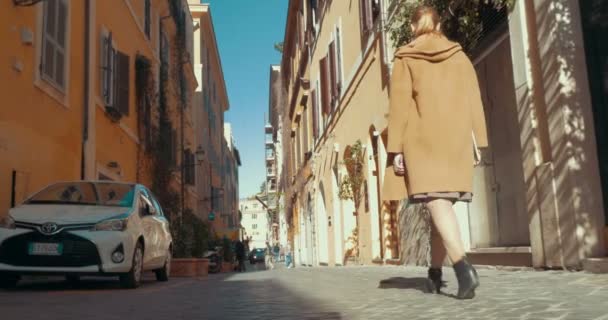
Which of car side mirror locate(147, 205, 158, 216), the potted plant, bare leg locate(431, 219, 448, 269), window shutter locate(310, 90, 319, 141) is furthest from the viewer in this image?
window shutter locate(310, 90, 319, 141)

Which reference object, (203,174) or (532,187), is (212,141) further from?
(532,187)

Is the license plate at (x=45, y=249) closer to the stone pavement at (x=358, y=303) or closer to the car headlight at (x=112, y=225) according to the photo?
the car headlight at (x=112, y=225)

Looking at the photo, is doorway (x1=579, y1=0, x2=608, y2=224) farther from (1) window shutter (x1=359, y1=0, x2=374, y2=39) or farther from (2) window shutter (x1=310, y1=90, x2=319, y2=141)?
(2) window shutter (x1=310, y1=90, x2=319, y2=141)

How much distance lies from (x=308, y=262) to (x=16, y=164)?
20.2 m

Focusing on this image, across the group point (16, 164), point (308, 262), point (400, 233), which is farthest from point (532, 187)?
point (308, 262)

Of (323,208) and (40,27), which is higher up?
(40,27)

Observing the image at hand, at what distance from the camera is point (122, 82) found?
1520 centimetres

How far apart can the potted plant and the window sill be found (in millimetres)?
3716

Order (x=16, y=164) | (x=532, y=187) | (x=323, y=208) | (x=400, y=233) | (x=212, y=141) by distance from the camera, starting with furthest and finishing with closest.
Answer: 1. (x=212, y=141)
2. (x=323, y=208)
3. (x=400, y=233)
4. (x=16, y=164)
5. (x=532, y=187)

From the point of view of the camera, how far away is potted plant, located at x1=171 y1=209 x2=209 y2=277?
44.0 feet

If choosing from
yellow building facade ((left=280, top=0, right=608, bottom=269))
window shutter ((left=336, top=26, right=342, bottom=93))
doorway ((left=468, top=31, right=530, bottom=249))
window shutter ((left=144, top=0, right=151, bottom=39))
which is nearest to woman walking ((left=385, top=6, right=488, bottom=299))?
yellow building facade ((left=280, top=0, right=608, bottom=269))

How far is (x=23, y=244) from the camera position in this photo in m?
7.18

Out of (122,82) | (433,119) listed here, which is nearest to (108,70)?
(122,82)

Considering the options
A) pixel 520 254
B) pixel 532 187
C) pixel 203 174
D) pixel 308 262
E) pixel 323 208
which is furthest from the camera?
pixel 203 174
